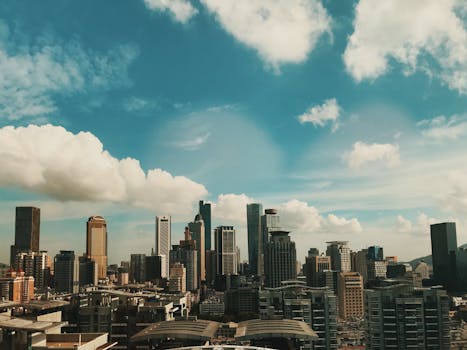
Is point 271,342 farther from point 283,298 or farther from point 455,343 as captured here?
point 455,343

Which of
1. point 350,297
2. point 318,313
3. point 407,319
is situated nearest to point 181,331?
point 318,313

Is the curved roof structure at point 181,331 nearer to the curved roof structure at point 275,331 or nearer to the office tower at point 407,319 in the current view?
the curved roof structure at point 275,331

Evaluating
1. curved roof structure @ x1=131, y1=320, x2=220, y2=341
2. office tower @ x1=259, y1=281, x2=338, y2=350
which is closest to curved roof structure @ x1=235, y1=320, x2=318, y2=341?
curved roof structure @ x1=131, y1=320, x2=220, y2=341

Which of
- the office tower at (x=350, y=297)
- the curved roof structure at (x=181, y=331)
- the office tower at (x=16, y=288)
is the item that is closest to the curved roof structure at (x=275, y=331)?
the curved roof structure at (x=181, y=331)

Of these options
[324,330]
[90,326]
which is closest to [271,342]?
[324,330]

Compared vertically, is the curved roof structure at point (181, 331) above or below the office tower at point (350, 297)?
above
